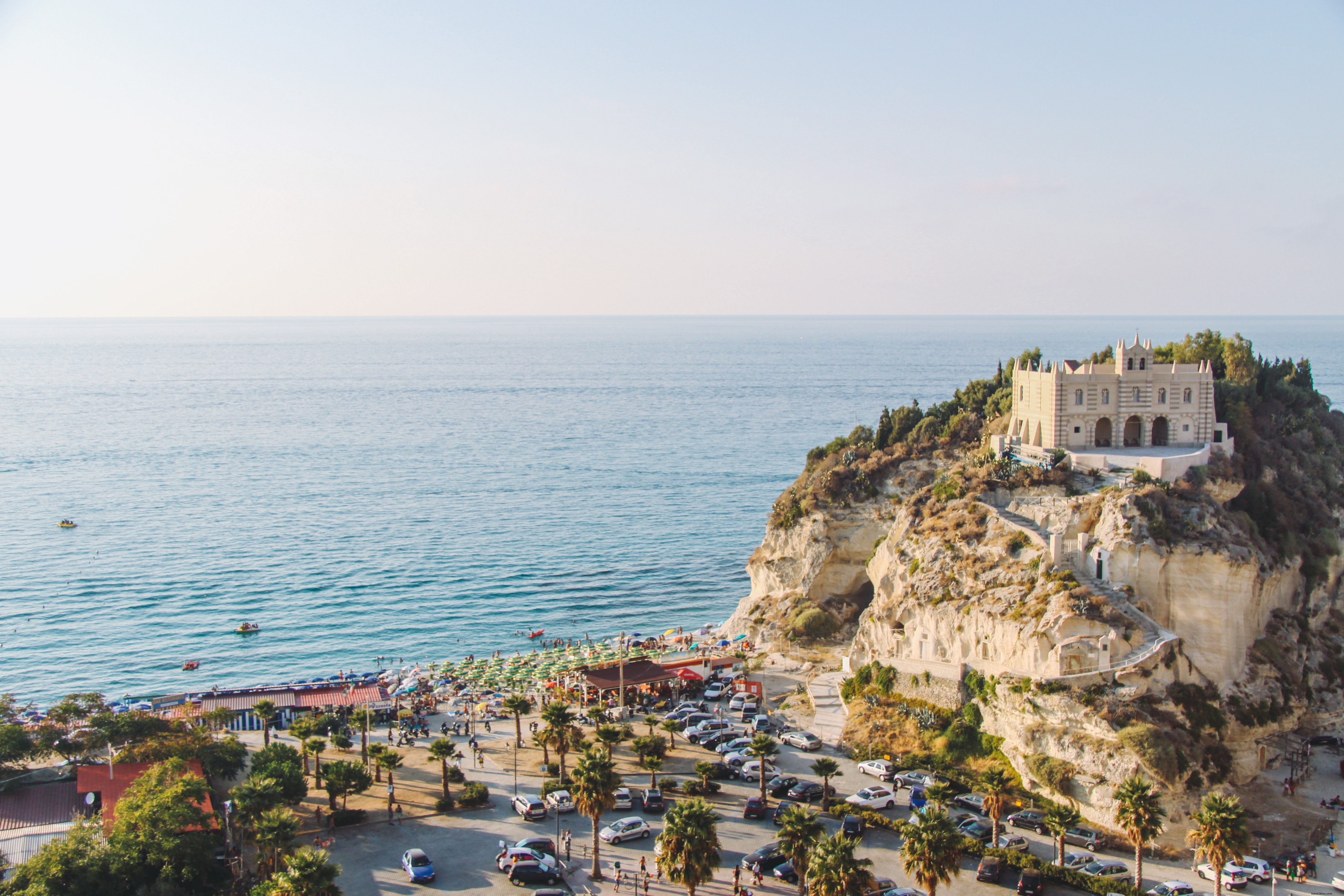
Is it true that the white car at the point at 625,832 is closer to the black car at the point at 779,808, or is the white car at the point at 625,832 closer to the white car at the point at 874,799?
the black car at the point at 779,808

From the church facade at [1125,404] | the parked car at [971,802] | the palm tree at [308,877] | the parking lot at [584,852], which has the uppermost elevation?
the church facade at [1125,404]

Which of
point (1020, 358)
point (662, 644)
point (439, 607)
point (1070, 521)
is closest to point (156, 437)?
point (439, 607)

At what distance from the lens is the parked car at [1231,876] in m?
38.2

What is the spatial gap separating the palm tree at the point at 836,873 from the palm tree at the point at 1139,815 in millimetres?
10500

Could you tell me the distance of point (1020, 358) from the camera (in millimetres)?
72500

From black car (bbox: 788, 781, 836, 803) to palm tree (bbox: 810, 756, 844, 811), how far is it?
105 millimetres

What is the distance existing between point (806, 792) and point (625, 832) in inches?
351

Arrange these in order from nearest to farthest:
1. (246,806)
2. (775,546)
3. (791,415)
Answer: (246,806)
(775,546)
(791,415)

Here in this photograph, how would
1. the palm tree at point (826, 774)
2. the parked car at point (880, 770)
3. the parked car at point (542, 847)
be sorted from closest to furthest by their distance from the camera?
the parked car at point (542, 847), the palm tree at point (826, 774), the parked car at point (880, 770)

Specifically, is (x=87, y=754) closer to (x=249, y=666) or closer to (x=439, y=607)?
(x=249, y=666)

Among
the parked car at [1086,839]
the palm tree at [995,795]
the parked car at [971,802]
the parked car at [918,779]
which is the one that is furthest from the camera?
the parked car at [918,779]

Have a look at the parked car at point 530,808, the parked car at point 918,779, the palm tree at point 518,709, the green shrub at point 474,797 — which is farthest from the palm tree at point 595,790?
the parked car at point 918,779

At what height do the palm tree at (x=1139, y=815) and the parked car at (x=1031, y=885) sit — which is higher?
the palm tree at (x=1139, y=815)

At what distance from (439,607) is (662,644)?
20.6m
